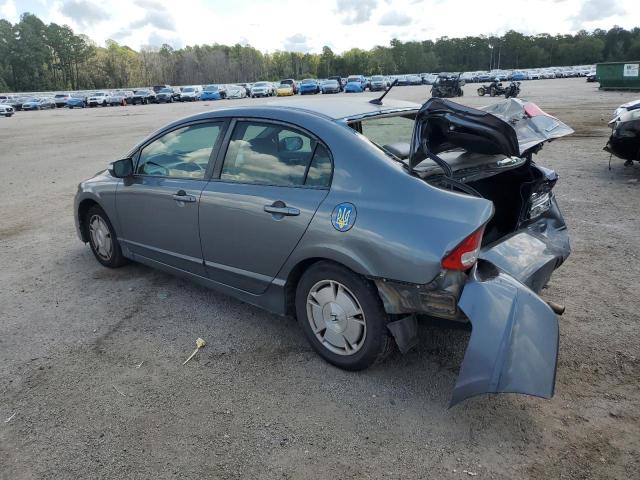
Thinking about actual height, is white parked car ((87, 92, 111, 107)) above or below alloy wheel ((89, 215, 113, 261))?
above

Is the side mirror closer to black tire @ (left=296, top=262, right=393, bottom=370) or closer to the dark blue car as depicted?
black tire @ (left=296, top=262, right=393, bottom=370)

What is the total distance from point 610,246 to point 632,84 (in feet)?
109

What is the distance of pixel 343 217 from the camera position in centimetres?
305

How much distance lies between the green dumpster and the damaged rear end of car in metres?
34.2

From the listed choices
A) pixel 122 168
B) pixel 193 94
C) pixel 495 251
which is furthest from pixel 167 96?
pixel 495 251

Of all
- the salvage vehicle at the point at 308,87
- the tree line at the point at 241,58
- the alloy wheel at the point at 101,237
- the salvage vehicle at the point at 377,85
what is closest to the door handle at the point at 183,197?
the alloy wheel at the point at 101,237

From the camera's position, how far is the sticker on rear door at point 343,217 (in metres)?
3.01

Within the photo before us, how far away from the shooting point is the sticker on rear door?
3012 mm

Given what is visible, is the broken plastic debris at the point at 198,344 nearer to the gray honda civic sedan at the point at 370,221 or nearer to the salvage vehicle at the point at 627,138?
the gray honda civic sedan at the point at 370,221

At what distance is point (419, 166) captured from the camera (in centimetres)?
336

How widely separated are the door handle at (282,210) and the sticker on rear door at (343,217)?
11.6 inches

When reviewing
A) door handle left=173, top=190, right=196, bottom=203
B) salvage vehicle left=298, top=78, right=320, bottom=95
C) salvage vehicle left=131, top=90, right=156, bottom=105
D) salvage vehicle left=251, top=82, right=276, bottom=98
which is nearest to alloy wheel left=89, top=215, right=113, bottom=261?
door handle left=173, top=190, right=196, bottom=203

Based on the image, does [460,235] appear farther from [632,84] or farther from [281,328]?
[632,84]

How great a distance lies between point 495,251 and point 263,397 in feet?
5.64
